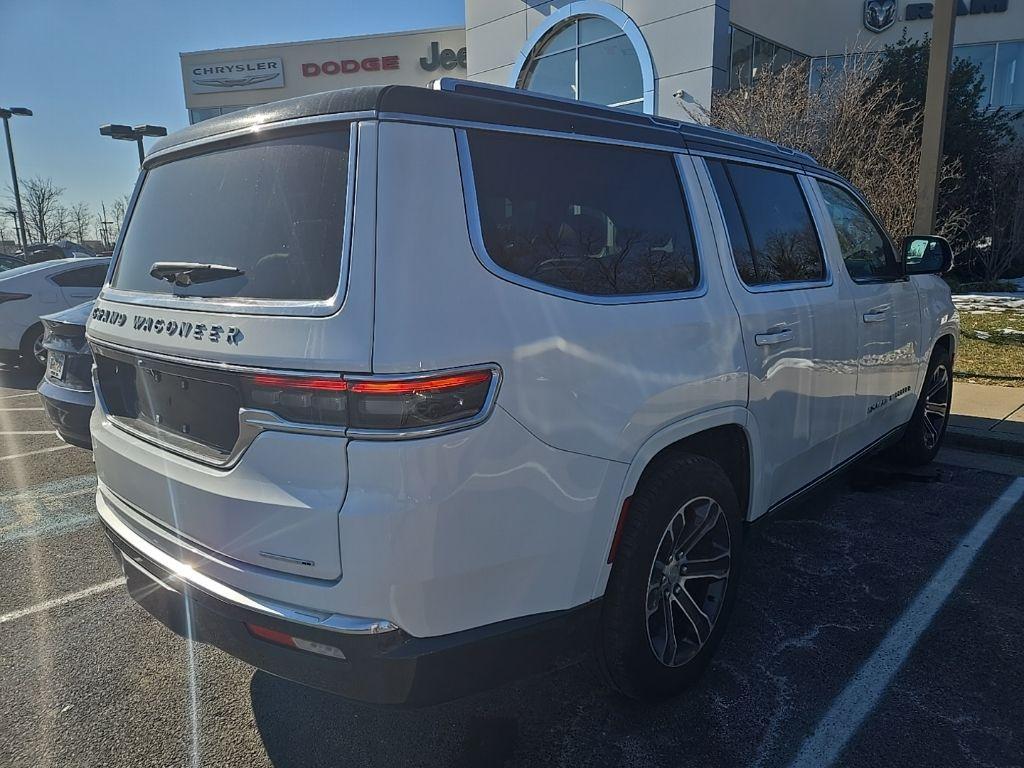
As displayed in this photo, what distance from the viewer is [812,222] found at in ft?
11.5

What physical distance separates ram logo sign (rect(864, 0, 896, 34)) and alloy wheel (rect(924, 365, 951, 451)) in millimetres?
21296

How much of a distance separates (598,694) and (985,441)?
450 centimetres

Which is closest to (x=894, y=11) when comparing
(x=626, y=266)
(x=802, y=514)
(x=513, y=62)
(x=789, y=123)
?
(x=513, y=62)

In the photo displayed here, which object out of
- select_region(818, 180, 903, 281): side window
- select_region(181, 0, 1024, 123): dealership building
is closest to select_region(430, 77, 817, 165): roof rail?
select_region(818, 180, 903, 281): side window

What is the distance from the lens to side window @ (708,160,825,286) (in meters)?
2.90

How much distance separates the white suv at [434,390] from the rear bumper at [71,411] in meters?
1.94

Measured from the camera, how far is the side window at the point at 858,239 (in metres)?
3.71

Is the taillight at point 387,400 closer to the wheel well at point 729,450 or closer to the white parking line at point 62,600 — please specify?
the wheel well at point 729,450

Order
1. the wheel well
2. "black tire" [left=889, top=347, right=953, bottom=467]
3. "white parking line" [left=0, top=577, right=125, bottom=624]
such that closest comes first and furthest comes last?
the wheel well
"white parking line" [left=0, top=577, right=125, bottom=624]
"black tire" [left=889, top=347, right=953, bottom=467]

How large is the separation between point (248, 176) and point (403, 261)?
74 centimetres

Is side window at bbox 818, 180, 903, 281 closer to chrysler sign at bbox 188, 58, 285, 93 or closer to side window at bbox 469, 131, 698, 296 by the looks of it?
side window at bbox 469, 131, 698, 296

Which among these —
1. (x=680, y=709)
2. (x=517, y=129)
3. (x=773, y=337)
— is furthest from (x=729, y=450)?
(x=517, y=129)

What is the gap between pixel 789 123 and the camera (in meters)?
11.3

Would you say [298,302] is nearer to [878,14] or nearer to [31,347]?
[31,347]
